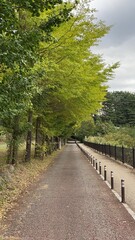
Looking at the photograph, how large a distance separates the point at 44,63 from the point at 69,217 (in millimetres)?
6274

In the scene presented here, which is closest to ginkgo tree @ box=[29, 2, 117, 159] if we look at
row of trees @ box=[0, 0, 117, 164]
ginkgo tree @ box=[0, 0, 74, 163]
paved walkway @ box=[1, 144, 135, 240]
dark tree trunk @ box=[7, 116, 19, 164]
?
row of trees @ box=[0, 0, 117, 164]

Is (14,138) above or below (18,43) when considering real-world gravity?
below

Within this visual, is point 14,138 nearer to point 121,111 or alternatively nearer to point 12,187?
point 12,187

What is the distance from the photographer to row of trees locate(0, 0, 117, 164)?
7.04 metres

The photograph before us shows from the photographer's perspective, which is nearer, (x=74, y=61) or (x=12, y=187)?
(x=12, y=187)

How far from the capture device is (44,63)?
11.6m

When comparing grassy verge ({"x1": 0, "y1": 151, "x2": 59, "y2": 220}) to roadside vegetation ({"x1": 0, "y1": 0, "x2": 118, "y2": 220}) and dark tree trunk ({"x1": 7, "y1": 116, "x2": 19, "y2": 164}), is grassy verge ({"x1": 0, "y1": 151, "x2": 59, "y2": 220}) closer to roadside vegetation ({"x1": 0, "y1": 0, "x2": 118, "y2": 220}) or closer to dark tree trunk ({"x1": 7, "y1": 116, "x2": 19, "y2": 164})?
roadside vegetation ({"x1": 0, "y1": 0, "x2": 118, "y2": 220})

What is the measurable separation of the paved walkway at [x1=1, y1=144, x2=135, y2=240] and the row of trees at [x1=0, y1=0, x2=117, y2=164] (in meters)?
2.96

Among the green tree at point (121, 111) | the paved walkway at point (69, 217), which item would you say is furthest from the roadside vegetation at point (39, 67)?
the green tree at point (121, 111)

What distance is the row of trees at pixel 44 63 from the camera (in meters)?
7.04

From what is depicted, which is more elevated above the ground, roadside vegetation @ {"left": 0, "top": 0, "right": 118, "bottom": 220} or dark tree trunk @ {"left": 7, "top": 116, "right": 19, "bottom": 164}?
roadside vegetation @ {"left": 0, "top": 0, "right": 118, "bottom": 220}

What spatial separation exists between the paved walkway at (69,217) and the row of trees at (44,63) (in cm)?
296

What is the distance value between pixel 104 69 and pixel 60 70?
5.61m

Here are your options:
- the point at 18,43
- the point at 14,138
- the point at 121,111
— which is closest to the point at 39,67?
the point at 18,43
